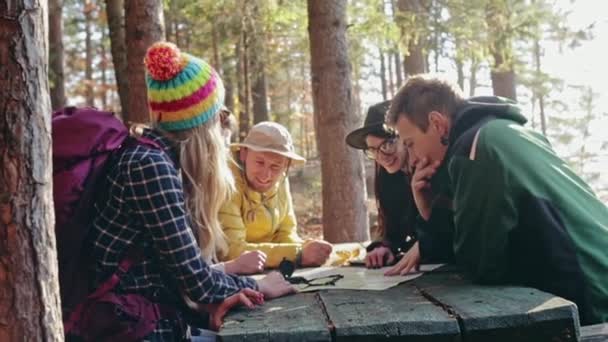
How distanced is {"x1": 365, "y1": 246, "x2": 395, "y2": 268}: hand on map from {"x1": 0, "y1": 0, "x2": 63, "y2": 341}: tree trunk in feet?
6.34

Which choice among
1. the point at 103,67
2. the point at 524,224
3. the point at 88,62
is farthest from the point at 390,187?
the point at 103,67

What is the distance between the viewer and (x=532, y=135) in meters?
2.90

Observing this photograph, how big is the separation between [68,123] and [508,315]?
5.78ft

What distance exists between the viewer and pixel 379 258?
3.54 meters

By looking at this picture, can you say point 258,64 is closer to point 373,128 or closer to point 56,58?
point 56,58

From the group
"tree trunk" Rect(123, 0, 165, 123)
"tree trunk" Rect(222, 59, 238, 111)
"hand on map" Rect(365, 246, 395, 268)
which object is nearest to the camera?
"hand on map" Rect(365, 246, 395, 268)

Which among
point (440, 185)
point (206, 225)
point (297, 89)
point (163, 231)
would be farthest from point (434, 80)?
point (297, 89)

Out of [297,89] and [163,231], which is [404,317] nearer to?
[163,231]

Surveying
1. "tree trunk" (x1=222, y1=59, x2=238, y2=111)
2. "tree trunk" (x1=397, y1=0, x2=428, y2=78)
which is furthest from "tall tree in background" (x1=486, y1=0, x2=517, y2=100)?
"tree trunk" (x1=222, y1=59, x2=238, y2=111)

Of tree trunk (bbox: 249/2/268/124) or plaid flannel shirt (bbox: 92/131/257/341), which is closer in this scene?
plaid flannel shirt (bbox: 92/131/257/341)

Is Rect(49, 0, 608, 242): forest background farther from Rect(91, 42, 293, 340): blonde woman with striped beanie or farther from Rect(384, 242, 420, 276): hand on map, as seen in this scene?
Rect(91, 42, 293, 340): blonde woman with striped beanie

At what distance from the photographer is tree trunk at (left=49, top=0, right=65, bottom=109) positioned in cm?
1312

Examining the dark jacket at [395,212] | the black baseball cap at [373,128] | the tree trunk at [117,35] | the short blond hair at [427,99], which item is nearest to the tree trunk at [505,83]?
the tree trunk at [117,35]

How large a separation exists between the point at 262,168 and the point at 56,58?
36.4ft
